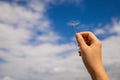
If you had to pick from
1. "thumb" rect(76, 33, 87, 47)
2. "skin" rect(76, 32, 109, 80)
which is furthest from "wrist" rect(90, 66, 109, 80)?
"thumb" rect(76, 33, 87, 47)

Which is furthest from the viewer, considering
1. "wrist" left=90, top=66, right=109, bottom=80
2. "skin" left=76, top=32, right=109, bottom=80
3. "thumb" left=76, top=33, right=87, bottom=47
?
"thumb" left=76, top=33, right=87, bottom=47

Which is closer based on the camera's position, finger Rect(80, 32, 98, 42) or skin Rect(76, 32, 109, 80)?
skin Rect(76, 32, 109, 80)

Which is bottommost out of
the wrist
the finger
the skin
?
the wrist

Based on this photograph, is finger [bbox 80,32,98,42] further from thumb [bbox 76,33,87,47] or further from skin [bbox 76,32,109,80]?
thumb [bbox 76,33,87,47]

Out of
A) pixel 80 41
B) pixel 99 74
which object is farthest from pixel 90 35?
pixel 99 74

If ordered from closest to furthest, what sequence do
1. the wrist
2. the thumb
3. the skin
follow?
the wrist < the skin < the thumb

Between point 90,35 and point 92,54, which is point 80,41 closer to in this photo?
point 90,35

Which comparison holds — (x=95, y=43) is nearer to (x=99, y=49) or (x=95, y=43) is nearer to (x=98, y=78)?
(x=99, y=49)

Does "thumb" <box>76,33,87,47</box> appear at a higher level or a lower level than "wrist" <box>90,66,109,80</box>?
higher

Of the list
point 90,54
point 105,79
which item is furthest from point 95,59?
point 105,79
